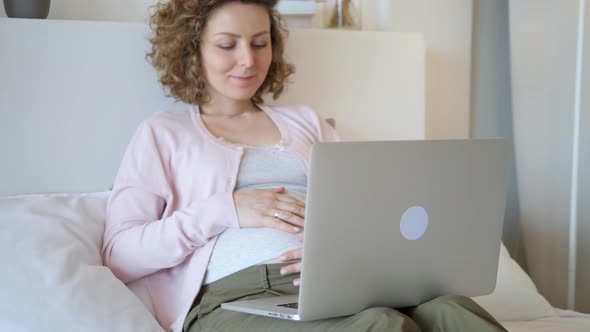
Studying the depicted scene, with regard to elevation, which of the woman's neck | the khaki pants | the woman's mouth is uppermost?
the woman's mouth

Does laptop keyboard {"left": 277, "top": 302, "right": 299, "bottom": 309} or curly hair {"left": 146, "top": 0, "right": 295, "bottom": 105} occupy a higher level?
curly hair {"left": 146, "top": 0, "right": 295, "bottom": 105}

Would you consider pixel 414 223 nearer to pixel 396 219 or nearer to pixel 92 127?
pixel 396 219

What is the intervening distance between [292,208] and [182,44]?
1.66 feet

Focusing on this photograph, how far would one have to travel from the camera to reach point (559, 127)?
2027 millimetres

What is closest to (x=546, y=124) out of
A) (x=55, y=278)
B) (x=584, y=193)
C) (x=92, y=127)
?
(x=584, y=193)

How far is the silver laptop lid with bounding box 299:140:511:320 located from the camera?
0.92m

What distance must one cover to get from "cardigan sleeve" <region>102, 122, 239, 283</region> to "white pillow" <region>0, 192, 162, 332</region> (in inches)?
2.3

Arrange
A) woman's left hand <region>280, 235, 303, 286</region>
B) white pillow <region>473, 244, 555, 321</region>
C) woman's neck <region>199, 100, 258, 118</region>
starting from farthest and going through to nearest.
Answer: woman's neck <region>199, 100, 258, 118</region>
white pillow <region>473, 244, 555, 321</region>
woman's left hand <region>280, 235, 303, 286</region>

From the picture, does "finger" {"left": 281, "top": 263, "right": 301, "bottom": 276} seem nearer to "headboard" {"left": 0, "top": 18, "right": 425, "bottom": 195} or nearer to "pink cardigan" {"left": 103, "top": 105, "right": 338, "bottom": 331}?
"pink cardigan" {"left": 103, "top": 105, "right": 338, "bottom": 331}

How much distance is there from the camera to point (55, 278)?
3.63ft

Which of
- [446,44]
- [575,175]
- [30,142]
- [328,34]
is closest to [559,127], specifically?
[575,175]

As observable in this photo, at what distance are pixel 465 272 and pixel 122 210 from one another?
0.71 meters

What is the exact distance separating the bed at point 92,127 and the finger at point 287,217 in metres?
0.32

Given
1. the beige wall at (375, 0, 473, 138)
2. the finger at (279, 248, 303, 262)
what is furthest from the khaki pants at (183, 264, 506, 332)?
the beige wall at (375, 0, 473, 138)
